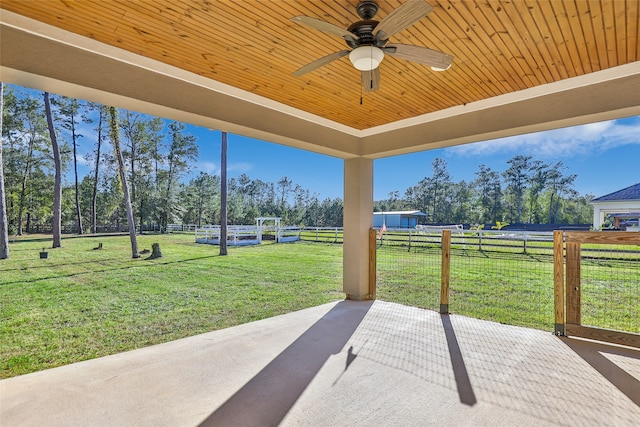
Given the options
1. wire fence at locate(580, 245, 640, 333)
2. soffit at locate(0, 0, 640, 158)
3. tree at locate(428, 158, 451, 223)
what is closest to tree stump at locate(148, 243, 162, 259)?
soffit at locate(0, 0, 640, 158)

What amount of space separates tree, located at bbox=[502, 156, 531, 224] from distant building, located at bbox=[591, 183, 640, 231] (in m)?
1.03

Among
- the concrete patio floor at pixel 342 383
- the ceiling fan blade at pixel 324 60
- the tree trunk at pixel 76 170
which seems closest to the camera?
the concrete patio floor at pixel 342 383

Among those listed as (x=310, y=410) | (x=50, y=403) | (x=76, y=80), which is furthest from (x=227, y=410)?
(x=76, y=80)

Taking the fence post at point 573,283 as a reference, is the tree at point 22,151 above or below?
above

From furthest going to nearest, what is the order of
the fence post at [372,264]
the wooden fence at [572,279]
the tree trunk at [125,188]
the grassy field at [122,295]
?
the fence post at [372,264], the tree trunk at [125,188], the wooden fence at [572,279], the grassy field at [122,295]

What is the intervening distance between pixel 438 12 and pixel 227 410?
2.73 meters

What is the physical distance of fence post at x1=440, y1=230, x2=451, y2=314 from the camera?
394cm

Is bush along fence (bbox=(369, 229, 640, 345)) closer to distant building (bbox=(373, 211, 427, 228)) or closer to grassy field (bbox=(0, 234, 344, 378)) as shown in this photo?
distant building (bbox=(373, 211, 427, 228))

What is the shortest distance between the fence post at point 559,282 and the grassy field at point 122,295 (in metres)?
2.61

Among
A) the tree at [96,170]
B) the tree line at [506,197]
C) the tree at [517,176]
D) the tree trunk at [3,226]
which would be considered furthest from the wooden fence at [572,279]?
the tree trunk at [3,226]

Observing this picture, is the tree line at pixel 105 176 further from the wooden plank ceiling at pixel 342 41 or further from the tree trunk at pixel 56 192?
the wooden plank ceiling at pixel 342 41

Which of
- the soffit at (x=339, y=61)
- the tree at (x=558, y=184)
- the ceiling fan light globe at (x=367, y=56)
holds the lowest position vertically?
the tree at (x=558, y=184)

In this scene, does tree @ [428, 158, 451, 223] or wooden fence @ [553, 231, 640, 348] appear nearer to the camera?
wooden fence @ [553, 231, 640, 348]

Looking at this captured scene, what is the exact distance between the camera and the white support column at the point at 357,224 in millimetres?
4547
